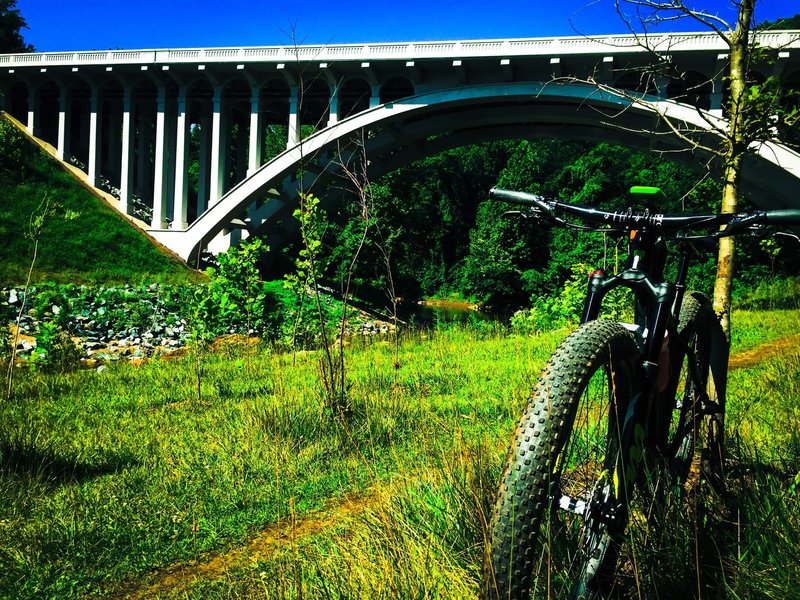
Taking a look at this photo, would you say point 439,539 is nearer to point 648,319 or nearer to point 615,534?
point 615,534

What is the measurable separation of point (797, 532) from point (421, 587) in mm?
1010

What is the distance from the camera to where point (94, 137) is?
82.1 ft

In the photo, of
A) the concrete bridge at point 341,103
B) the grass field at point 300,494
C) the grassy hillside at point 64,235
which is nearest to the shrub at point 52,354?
the grass field at point 300,494

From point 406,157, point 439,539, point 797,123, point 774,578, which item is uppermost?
point 406,157

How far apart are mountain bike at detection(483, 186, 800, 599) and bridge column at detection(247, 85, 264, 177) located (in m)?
20.6

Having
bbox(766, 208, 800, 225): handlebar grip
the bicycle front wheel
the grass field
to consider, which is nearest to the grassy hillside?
the grass field

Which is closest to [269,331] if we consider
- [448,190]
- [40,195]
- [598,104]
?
[598,104]

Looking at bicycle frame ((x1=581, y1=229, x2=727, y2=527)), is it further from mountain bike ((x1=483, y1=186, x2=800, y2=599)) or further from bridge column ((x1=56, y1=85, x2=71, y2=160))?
bridge column ((x1=56, y1=85, x2=71, y2=160))

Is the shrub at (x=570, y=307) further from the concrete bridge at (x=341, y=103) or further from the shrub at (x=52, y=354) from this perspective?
the concrete bridge at (x=341, y=103)

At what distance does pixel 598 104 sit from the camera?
2039 cm

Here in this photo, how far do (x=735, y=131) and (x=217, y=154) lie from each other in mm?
A: 20642

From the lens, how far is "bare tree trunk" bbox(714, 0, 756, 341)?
163 inches

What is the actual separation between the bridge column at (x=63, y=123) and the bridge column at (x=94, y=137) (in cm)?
159

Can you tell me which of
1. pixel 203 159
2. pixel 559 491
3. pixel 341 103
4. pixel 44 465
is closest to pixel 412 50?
pixel 341 103
